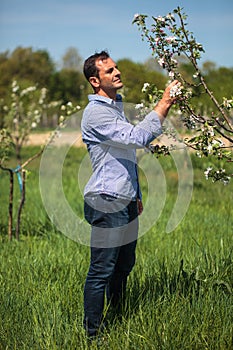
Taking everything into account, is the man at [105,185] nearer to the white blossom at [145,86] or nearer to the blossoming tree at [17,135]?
the white blossom at [145,86]

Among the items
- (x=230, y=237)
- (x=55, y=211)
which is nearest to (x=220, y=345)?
(x=230, y=237)

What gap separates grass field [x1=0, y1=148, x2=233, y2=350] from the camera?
2.88 metres

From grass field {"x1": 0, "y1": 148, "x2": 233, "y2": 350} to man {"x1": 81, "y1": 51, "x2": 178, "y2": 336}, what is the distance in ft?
0.68

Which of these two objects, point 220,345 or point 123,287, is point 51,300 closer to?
point 123,287

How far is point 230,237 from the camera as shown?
4.93 metres

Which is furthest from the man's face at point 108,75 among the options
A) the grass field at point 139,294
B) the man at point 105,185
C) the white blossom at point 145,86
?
the grass field at point 139,294

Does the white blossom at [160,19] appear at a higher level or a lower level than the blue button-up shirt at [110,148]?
higher

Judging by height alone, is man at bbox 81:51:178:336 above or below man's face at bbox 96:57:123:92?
below

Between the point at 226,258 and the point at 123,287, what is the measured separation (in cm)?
96

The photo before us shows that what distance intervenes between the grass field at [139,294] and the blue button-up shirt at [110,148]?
0.66 metres

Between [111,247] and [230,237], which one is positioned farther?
[230,237]

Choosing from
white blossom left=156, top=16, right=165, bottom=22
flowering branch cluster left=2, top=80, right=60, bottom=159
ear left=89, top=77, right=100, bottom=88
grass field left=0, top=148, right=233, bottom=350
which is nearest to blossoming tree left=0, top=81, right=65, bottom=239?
flowering branch cluster left=2, top=80, right=60, bottom=159

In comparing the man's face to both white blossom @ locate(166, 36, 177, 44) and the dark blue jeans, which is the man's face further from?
the dark blue jeans

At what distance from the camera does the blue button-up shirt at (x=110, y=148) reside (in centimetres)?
290
